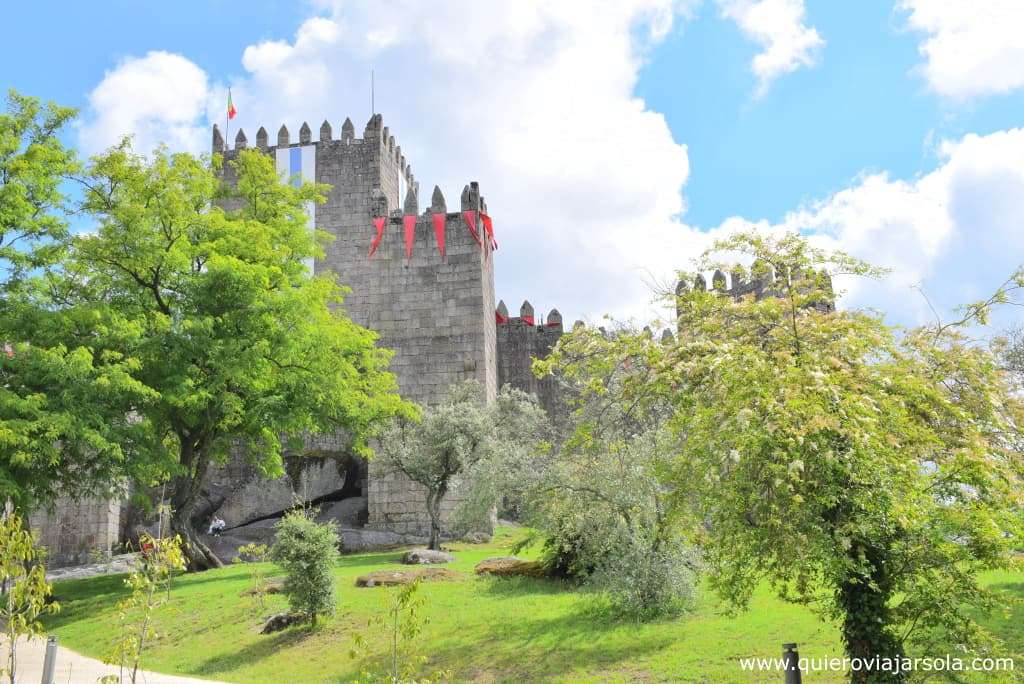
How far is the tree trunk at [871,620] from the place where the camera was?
24.7 feet

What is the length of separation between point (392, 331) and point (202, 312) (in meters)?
9.52

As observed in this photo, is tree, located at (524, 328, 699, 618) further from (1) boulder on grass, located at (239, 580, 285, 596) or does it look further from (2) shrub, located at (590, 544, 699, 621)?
(1) boulder on grass, located at (239, 580, 285, 596)

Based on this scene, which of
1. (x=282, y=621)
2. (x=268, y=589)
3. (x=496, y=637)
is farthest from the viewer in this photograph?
(x=268, y=589)

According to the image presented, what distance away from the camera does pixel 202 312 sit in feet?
59.8

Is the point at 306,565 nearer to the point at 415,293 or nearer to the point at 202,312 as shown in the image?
the point at 202,312

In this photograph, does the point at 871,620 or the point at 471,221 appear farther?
the point at 471,221

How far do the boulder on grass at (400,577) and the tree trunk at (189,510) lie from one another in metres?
5.31

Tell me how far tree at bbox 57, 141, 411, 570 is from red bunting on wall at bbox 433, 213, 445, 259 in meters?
7.67

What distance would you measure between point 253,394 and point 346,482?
38.4 ft

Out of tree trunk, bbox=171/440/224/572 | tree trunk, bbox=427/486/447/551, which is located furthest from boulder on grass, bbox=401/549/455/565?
tree trunk, bbox=171/440/224/572

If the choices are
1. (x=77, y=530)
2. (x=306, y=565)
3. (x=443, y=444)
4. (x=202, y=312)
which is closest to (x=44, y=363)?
(x=202, y=312)

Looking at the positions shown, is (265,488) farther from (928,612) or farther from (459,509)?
(928,612)

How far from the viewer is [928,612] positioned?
7.65m

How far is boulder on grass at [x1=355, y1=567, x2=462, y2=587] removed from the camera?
15.2 m
